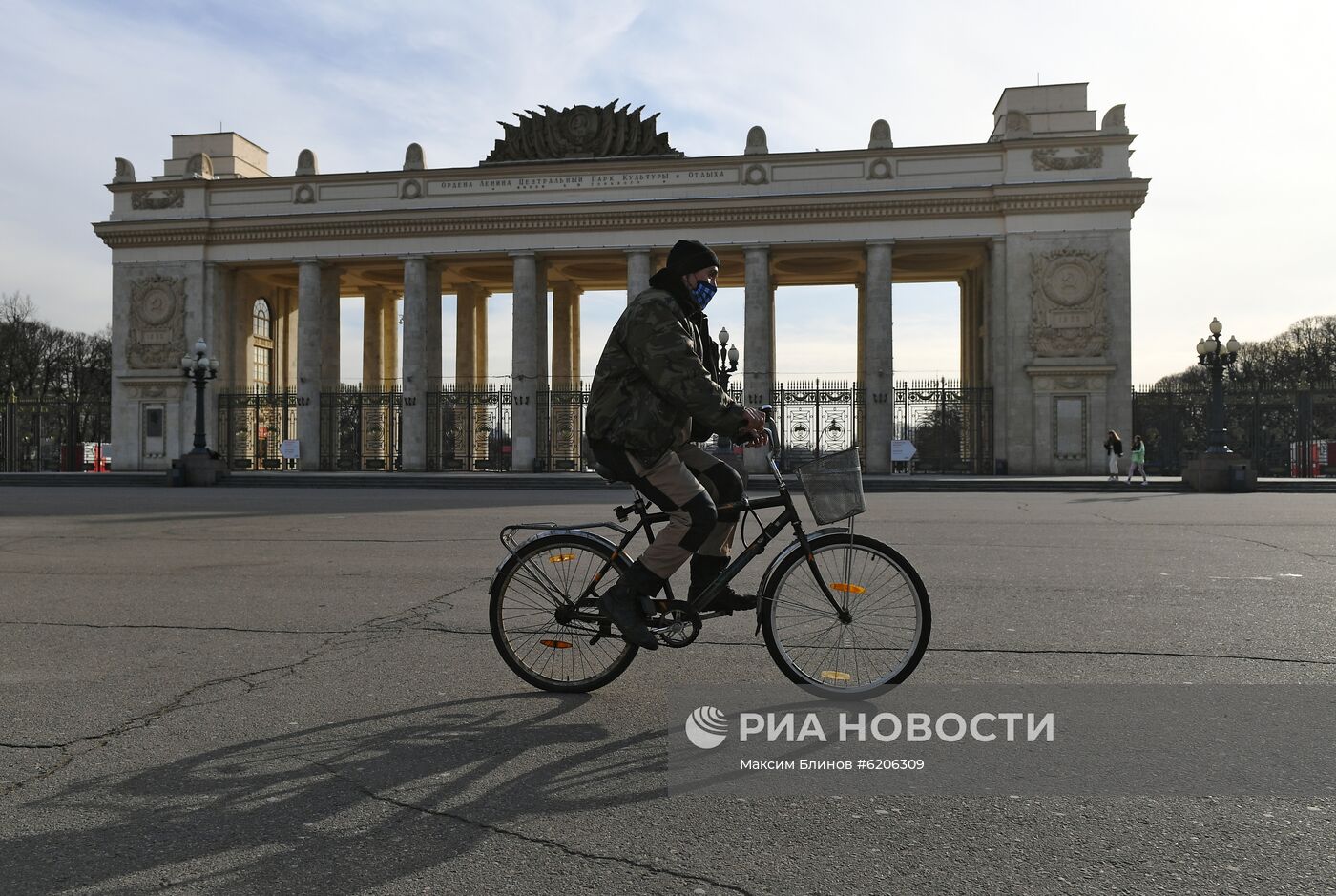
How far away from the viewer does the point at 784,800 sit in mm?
3447

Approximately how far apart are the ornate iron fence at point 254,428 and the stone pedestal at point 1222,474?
3393 cm

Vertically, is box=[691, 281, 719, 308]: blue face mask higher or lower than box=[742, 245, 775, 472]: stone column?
lower

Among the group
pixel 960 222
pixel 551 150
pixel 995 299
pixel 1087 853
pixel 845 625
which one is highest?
pixel 551 150

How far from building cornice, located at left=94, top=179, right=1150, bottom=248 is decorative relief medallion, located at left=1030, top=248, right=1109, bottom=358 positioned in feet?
6.14

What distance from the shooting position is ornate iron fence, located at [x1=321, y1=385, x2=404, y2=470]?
45.5 m

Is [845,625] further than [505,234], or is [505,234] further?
[505,234]

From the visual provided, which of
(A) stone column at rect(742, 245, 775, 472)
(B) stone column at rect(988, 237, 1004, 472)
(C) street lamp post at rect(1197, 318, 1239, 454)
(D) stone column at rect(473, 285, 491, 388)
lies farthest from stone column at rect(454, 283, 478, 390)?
(C) street lamp post at rect(1197, 318, 1239, 454)

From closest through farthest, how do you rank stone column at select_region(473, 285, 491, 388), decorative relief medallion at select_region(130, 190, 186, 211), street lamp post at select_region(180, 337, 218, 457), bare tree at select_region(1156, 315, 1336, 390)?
street lamp post at select_region(180, 337, 218, 457)
decorative relief medallion at select_region(130, 190, 186, 211)
stone column at select_region(473, 285, 491, 388)
bare tree at select_region(1156, 315, 1336, 390)

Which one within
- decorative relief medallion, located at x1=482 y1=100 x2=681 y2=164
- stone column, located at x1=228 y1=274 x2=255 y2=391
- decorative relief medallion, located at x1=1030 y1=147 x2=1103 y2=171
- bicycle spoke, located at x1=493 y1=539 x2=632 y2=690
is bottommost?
bicycle spoke, located at x1=493 y1=539 x2=632 y2=690

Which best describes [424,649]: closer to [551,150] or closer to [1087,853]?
[1087,853]

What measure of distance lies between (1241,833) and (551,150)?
43860mm

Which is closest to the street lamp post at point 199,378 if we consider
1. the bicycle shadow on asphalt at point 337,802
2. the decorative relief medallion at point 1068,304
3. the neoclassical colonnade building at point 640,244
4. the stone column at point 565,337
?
the neoclassical colonnade building at point 640,244

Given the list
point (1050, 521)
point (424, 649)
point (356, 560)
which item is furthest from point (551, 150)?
point (424, 649)

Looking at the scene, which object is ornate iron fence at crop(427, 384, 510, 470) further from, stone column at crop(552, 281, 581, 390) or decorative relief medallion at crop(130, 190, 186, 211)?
decorative relief medallion at crop(130, 190, 186, 211)
